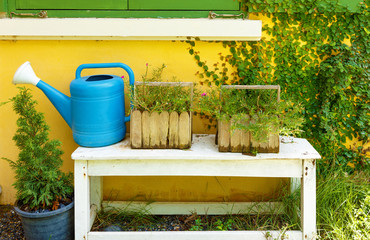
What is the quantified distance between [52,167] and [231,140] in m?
1.14

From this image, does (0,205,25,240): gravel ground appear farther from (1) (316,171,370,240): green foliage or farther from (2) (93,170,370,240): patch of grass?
(1) (316,171,370,240): green foliage

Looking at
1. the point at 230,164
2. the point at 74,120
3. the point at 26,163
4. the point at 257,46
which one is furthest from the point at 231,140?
the point at 26,163

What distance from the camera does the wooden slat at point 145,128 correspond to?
2.40 m

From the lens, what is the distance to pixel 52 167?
2475 millimetres

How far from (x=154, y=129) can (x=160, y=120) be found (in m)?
0.07

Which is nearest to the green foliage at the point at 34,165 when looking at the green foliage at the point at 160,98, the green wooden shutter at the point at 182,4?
the green foliage at the point at 160,98

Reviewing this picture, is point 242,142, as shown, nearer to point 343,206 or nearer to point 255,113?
point 255,113

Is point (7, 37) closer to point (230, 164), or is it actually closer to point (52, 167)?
point (52, 167)

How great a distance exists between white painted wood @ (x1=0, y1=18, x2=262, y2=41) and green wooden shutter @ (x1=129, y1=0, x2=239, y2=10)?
0.12 metres

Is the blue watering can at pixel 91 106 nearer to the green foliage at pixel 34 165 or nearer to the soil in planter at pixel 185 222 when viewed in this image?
the green foliage at pixel 34 165

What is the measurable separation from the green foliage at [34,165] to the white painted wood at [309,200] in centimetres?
151

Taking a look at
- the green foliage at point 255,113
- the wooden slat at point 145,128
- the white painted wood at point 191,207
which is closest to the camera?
the green foliage at point 255,113

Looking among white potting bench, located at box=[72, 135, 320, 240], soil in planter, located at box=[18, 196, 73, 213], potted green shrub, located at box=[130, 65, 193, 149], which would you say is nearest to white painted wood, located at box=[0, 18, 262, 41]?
potted green shrub, located at box=[130, 65, 193, 149]

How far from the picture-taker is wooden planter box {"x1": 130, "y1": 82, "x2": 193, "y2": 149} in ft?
7.90
